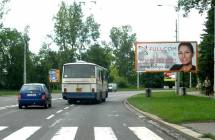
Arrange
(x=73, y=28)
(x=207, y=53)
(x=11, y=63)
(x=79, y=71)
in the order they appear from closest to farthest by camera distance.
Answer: (x=79, y=71) < (x=207, y=53) < (x=73, y=28) < (x=11, y=63)

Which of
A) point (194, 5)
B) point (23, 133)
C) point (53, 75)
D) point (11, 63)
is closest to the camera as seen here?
point (23, 133)

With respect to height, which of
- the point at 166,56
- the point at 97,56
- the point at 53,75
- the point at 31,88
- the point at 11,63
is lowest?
the point at 31,88

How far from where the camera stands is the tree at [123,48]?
479 ft

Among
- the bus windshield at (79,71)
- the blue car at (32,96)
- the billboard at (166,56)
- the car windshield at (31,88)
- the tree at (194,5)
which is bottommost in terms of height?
the blue car at (32,96)

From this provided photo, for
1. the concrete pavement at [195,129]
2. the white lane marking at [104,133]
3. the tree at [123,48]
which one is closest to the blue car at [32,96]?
the concrete pavement at [195,129]

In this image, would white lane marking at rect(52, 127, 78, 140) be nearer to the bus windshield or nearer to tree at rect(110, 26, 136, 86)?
the bus windshield

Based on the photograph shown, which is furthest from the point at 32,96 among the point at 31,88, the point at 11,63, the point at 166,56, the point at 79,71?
the point at 11,63

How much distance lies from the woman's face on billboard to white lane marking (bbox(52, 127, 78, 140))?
1428 inches

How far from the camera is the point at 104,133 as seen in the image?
17656 mm

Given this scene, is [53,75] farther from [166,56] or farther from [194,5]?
[194,5]

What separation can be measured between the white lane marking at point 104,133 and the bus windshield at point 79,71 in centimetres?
2267

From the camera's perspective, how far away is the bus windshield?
4216 cm

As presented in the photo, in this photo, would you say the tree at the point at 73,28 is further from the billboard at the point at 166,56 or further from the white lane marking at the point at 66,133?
the white lane marking at the point at 66,133

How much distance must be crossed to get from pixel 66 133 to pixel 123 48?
12918 cm
